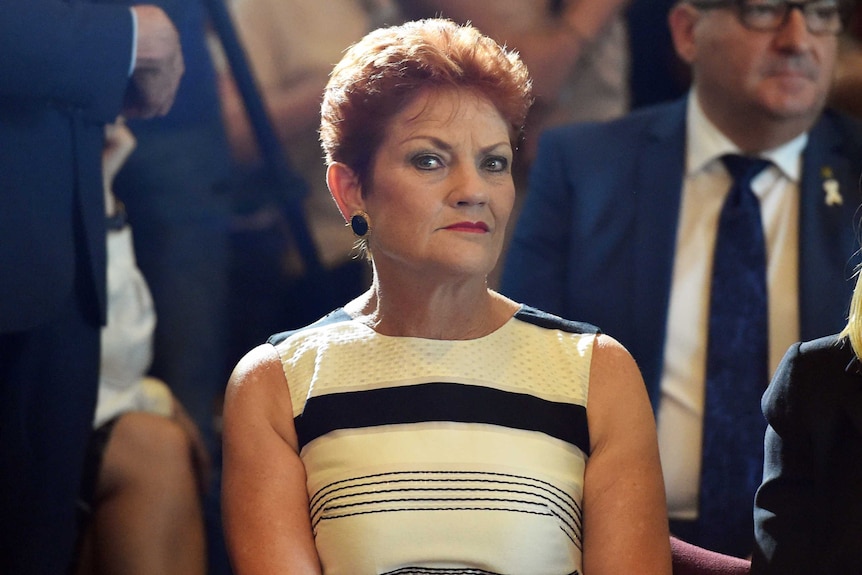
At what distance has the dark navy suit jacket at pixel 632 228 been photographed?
2.10 m

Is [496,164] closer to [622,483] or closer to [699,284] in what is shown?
[622,483]

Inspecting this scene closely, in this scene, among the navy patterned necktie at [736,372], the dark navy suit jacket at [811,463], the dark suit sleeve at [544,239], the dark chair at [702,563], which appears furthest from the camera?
the dark suit sleeve at [544,239]

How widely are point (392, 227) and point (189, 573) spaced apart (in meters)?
0.98

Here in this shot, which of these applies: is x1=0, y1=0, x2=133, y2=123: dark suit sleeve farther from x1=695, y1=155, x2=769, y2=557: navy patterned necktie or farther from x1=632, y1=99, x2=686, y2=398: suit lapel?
x1=695, y1=155, x2=769, y2=557: navy patterned necktie

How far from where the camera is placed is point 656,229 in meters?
2.20

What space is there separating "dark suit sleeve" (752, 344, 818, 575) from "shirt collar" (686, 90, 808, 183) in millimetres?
889

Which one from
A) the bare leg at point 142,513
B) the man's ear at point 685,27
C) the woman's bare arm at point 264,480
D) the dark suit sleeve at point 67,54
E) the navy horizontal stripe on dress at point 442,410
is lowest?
the bare leg at point 142,513

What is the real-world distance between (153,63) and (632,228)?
1.00m

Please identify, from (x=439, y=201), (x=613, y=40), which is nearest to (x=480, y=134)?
(x=439, y=201)

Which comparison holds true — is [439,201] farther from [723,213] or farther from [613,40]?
[613,40]

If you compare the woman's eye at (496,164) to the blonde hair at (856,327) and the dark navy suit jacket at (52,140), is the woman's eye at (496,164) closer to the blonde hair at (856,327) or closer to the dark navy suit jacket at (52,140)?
the blonde hair at (856,327)

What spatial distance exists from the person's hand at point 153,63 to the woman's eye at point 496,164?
73 centimetres

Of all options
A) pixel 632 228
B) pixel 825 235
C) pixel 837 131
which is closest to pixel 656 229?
pixel 632 228

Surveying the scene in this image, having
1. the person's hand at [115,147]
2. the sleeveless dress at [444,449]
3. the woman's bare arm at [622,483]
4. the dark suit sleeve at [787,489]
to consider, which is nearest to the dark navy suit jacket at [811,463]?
the dark suit sleeve at [787,489]
